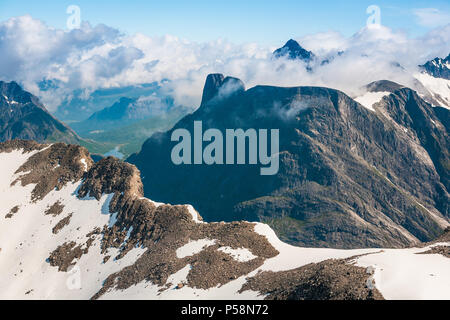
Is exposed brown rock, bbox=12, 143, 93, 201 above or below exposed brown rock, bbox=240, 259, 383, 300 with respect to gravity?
Answer: above

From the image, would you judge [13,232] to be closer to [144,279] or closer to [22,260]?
[22,260]

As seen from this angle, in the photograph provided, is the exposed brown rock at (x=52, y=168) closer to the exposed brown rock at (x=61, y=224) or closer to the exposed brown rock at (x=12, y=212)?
the exposed brown rock at (x=12, y=212)

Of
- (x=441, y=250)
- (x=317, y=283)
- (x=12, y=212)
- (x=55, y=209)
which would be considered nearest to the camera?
(x=317, y=283)

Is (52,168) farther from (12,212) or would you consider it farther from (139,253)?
(139,253)

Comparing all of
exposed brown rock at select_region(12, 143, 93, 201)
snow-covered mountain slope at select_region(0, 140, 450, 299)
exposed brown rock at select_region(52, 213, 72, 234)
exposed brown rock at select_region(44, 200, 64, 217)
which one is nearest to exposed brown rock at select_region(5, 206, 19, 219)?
snow-covered mountain slope at select_region(0, 140, 450, 299)

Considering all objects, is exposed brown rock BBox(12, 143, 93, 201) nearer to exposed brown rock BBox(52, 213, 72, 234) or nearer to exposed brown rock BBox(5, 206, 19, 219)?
exposed brown rock BBox(5, 206, 19, 219)

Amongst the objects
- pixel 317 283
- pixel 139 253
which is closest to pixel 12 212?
pixel 139 253

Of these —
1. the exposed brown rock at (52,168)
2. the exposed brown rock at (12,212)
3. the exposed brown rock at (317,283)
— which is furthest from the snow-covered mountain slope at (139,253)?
the exposed brown rock at (52,168)

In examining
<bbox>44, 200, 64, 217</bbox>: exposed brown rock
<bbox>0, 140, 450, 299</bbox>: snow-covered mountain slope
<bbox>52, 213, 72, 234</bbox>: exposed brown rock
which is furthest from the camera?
<bbox>44, 200, 64, 217</bbox>: exposed brown rock

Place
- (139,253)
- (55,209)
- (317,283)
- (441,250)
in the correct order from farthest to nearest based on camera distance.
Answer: (55,209) < (139,253) < (441,250) < (317,283)
